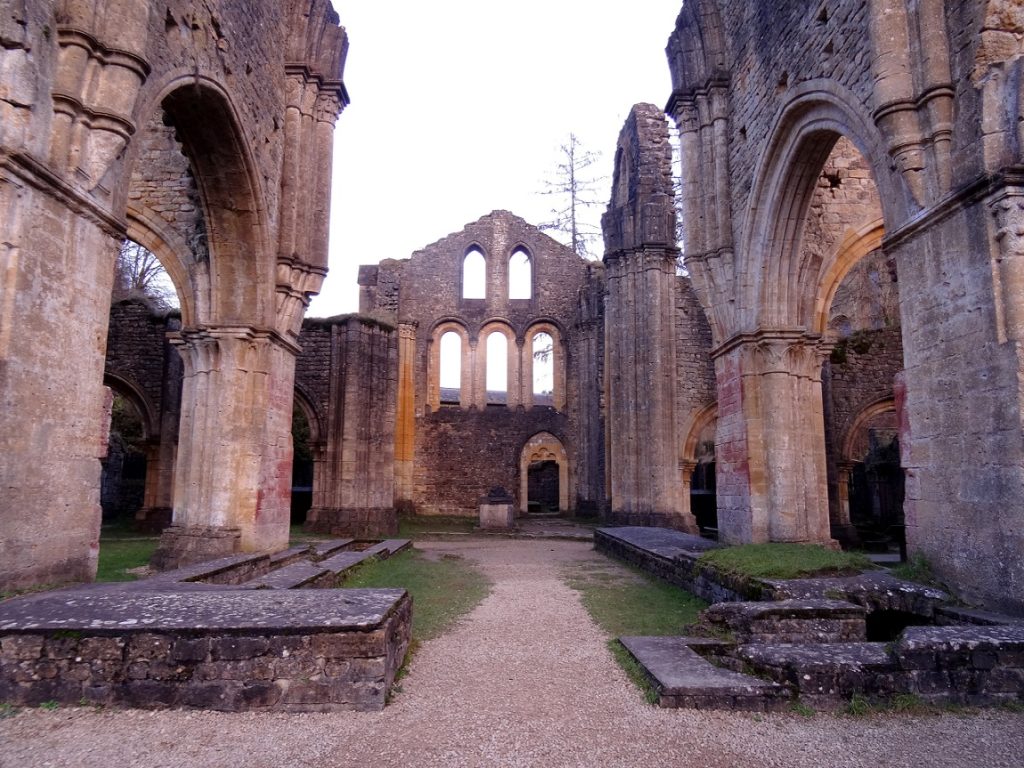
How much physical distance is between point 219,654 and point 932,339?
212 inches

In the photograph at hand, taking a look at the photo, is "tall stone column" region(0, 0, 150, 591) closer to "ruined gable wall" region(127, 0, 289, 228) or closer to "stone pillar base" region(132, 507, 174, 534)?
"ruined gable wall" region(127, 0, 289, 228)

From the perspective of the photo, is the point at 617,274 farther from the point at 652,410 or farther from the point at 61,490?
the point at 61,490

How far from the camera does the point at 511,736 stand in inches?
134

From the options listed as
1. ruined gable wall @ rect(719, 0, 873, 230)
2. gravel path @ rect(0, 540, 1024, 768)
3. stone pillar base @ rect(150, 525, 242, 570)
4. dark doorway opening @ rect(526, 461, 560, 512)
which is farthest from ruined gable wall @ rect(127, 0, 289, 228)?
dark doorway opening @ rect(526, 461, 560, 512)

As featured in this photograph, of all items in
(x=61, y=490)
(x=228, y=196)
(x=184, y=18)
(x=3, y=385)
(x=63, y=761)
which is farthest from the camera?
(x=228, y=196)

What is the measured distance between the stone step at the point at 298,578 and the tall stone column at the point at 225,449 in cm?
146

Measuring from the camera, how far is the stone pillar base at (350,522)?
609 inches

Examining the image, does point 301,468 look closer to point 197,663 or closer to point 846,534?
point 846,534

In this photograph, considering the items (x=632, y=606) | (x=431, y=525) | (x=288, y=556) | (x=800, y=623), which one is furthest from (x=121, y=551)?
(x=800, y=623)

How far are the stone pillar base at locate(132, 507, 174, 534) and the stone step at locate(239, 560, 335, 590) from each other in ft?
29.9

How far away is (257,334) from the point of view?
9180 mm

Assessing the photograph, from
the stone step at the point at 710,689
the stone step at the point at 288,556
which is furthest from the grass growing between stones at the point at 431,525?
the stone step at the point at 710,689

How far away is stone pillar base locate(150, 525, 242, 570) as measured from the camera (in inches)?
337

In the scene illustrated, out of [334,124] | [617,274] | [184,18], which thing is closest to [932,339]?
[184,18]
